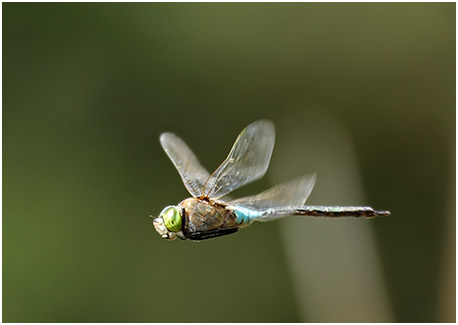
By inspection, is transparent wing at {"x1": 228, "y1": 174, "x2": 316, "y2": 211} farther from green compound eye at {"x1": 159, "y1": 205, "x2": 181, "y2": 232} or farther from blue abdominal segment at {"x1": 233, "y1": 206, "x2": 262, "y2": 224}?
green compound eye at {"x1": 159, "y1": 205, "x2": 181, "y2": 232}

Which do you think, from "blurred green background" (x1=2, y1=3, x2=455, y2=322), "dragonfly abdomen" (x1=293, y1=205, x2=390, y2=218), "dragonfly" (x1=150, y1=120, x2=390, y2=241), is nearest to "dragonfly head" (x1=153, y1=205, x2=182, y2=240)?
"dragonfly" (x1=150, y1=120, x2=390, y2=241)

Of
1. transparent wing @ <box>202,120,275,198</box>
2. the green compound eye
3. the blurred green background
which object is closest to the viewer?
the green compound eye

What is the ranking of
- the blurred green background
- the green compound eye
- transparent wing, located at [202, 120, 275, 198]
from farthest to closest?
the blurred green background → transparent wing, located at [202, 120, 275, 198] → the green compound eye

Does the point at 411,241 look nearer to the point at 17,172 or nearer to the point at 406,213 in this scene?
the point at 406,213

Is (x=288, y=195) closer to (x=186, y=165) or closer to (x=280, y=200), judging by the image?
(x=280, y=200)

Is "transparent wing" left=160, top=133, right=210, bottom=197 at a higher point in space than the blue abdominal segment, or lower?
higher

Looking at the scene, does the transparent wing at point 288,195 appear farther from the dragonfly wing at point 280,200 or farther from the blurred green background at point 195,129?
the blurred green background at point 195,129
